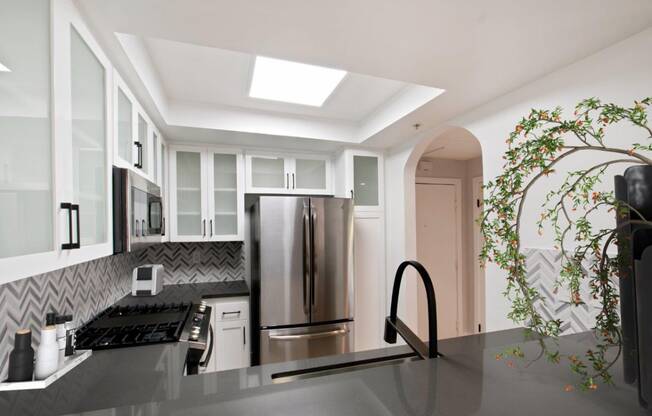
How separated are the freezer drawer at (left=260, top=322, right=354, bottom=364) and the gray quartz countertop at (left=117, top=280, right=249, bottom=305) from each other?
472 millimetres

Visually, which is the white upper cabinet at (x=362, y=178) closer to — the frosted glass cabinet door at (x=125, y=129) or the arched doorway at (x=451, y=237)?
the arched doorway at (x=451, y=237)

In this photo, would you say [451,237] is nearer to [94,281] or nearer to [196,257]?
[196,257]

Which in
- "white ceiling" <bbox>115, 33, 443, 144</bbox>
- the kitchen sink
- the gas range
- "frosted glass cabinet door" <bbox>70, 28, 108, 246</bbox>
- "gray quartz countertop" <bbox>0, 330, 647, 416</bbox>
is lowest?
the gas range

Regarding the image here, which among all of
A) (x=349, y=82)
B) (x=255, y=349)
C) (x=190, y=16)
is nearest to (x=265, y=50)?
(x=190, y=16)

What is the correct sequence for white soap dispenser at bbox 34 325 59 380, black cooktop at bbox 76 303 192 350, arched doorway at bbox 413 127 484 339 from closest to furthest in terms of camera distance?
white soap dispenser at bbox 34 325 59 380
black cooktop at bbox 76 303 192 350
arched doorway at bbox 413 127 484 339

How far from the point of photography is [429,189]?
402 centimetres

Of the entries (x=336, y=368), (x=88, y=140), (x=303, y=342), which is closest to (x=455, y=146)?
(x=303, y=342)

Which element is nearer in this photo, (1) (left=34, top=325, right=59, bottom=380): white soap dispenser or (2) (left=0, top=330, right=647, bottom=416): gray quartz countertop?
(2) (left=0, top=330, right=647, bottom=416): gray quartz countertop

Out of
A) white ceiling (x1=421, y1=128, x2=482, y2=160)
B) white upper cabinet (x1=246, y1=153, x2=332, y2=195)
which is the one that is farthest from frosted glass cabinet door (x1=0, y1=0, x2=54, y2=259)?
white ceiling (x1=421, y1=128, x2=482, y2=160)

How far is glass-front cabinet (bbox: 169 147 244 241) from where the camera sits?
2756mm

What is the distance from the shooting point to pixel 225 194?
9.50 ft

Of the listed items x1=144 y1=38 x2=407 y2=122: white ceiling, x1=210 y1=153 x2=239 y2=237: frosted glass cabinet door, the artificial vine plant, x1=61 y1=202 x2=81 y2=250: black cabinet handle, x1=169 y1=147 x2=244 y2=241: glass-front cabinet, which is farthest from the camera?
x1=210 y1=153 x2=239 y2=237: frosted glass cabinet door

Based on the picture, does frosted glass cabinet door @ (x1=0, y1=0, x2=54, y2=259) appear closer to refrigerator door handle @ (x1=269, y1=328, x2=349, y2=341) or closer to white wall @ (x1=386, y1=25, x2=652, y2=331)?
refrigerator door handle @ (x1=269, y1=328, x2=349, y2=341)

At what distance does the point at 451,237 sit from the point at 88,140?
13.1 feet
